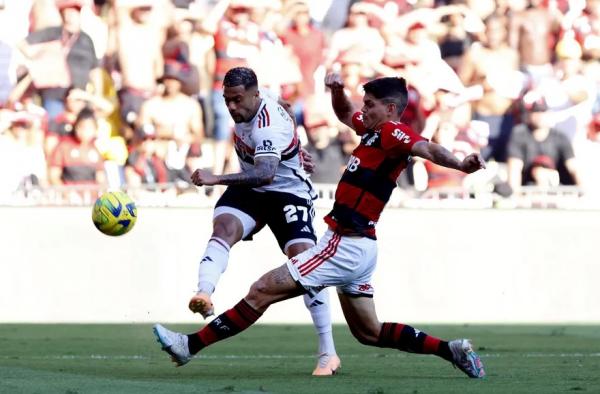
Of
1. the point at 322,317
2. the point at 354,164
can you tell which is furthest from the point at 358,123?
the point at 322,317

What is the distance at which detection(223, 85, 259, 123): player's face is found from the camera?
343 inches

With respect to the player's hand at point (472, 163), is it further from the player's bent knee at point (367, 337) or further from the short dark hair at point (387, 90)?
the player's bent knee at point (367, 337)

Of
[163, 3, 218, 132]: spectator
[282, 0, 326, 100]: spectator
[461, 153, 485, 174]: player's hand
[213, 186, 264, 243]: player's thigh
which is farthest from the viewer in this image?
[282, 0, 326, 100]: spectator

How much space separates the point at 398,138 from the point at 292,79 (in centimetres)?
808

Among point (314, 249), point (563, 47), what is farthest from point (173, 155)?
point (314, 249)

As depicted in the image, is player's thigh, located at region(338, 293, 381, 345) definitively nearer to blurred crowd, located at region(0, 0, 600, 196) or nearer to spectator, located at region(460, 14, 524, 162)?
blurred crowd, located at region(0, 0, 600, 196)

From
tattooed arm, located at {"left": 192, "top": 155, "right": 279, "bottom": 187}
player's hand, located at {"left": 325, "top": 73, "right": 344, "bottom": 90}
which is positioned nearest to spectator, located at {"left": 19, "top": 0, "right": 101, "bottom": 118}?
tattooed arm, located at {"left": 192, "top": 155, "right": 279, "bottom": 187}

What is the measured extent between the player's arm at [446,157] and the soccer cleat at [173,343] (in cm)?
187

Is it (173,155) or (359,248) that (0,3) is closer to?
(173,155)

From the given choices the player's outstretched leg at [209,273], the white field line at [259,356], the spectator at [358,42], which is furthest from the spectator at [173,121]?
the player's outstretched leg at [209,273]

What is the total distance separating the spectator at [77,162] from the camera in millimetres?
14688

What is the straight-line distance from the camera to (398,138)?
7582mm

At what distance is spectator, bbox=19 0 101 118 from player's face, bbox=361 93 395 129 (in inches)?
313

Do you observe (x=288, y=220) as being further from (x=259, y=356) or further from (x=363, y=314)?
(x=259, y=356)
